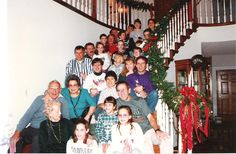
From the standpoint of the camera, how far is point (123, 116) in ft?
10.4

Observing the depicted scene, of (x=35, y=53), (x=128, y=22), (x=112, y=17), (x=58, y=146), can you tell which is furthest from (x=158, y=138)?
(x=128, y=22)

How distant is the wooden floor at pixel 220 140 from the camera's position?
616 cm

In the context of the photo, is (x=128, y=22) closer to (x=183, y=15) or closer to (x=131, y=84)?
(x=183, y=15)

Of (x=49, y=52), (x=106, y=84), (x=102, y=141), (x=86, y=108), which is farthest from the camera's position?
(x=49, y=52)

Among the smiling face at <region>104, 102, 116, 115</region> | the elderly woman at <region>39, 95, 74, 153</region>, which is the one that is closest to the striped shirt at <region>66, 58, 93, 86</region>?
the smiling face at <region>104, 102, 116, 115</region>

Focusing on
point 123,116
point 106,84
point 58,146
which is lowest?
point 58,146

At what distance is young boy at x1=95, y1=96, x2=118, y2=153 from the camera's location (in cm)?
339

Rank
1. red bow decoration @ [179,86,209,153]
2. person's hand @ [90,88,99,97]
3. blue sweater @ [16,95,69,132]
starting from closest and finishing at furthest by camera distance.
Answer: red bow decoration @ [179,86,209,153], blue sweater @ [16,95,69,132], person's hand @ [90,88,99,97]

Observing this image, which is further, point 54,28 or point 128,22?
point 128,22

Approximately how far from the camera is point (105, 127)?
3404mm

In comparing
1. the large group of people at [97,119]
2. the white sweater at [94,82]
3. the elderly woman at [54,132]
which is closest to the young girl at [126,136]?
the large group of people at [97,119]

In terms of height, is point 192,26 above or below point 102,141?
above

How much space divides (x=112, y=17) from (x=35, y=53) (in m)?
3.43

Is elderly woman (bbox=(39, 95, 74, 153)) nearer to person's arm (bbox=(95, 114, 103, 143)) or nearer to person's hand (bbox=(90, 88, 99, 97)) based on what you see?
person's arm (bbox=(95, 114, 103, 143))
